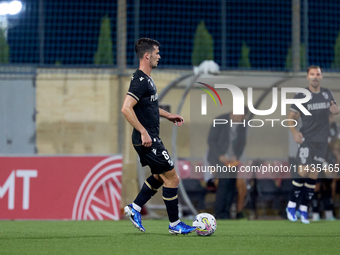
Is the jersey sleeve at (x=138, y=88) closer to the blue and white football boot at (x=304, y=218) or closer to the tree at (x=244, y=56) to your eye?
the blue and white football boot at (x=304, y=218)

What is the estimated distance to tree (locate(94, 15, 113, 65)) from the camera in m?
10.7

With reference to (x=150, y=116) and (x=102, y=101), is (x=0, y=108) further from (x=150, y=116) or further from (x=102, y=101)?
→ (x=150, y=116)

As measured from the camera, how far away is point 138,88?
493 centimetres

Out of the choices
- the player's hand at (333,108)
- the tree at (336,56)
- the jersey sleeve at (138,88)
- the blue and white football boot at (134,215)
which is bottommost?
the blue and white football boot at (134,215)

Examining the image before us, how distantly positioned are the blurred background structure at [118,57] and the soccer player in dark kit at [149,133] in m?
3.59

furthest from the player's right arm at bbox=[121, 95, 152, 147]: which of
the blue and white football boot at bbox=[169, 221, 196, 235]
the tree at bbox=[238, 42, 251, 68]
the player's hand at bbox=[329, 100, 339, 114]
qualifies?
the tree at bbox=[238, 42, 251, 68]

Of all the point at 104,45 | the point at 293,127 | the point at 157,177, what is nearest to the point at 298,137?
the point at 293,127

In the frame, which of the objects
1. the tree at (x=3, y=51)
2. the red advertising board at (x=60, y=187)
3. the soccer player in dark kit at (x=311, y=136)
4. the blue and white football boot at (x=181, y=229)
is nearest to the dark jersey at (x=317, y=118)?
the soccer player in dark kit at (x=311, y=136)

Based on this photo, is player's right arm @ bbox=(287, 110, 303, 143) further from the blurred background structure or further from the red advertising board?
the red advertising board

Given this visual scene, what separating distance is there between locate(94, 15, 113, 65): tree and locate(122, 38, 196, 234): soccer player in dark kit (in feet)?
18.2

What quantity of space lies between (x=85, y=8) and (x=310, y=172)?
5.35 meters

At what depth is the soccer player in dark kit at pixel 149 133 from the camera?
4.88 metres

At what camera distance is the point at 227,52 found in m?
11.2

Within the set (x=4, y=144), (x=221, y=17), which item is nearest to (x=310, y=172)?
(x=221, y=17)
